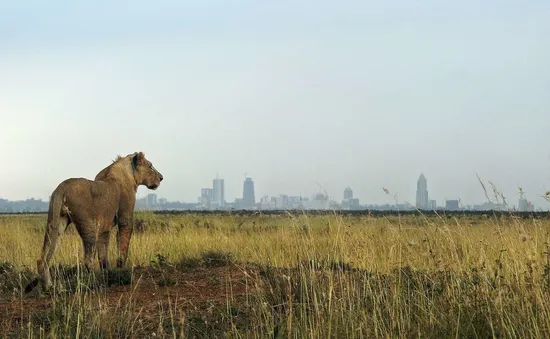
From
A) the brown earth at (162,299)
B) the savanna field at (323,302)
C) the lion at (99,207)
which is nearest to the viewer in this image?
the savanna field at (323,302)

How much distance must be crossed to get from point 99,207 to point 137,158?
2.27 m

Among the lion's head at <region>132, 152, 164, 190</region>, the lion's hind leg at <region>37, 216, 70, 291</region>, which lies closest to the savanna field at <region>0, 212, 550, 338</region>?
the lion's hind leg at <region>37, 216, 70, 291</region>

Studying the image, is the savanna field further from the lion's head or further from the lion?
the lion's head

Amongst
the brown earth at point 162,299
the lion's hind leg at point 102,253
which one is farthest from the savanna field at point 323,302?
the lion's hind leg at point 102,253

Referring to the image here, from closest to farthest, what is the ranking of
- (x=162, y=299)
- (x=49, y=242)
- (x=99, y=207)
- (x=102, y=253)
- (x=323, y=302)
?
(x=323, y=302)
(x=162, y=299)
(x=49, y=242)
(x=99, y=207)
(x=102, y=253)

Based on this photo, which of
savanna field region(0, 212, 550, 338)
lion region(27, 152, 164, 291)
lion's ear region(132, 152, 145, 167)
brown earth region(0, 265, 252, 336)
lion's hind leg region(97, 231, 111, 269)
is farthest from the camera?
lion's ear region(132, 152, 145, 167)

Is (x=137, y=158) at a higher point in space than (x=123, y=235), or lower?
higher

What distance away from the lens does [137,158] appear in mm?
12016

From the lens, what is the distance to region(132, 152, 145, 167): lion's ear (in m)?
11.9

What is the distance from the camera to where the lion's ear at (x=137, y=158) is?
39.1ft

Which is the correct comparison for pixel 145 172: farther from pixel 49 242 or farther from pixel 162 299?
pixel 162 299

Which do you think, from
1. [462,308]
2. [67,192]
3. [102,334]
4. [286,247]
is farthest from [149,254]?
[462,308]

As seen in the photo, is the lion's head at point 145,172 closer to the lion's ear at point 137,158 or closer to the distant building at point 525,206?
the lion's ear at point 137,158

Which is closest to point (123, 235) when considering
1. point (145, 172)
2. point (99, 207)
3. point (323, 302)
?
point (99, 207)
